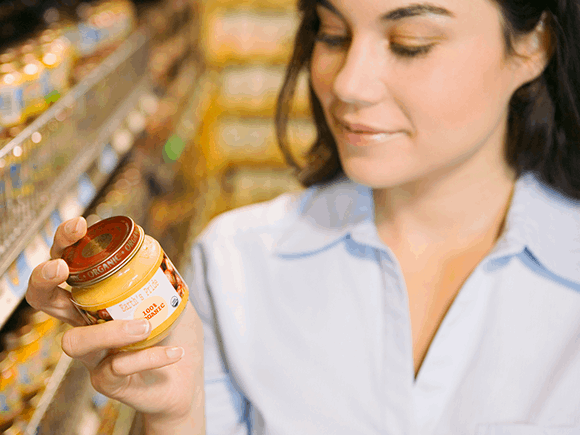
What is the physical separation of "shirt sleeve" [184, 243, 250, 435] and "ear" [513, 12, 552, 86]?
2.62 ft

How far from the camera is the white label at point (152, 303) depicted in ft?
2.47

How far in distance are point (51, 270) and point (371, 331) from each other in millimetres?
686

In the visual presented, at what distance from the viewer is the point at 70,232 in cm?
78

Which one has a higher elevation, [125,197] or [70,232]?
[70,232]

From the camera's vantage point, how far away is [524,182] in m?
1.29

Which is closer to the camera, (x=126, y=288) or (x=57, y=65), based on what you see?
(x=126, y=288)

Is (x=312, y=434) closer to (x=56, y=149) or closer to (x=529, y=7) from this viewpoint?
(x=56, y=149)

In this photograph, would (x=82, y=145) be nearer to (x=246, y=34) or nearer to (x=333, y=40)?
(x=333, y=40)

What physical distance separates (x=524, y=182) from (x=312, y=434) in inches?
29.4

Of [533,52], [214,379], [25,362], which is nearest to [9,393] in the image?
[25,362]

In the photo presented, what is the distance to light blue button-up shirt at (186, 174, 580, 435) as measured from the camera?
1.10 m

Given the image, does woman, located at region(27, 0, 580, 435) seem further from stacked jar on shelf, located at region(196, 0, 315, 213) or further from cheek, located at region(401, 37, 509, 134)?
stacked jar on shelf, located at region(196, 0, 315, 213)

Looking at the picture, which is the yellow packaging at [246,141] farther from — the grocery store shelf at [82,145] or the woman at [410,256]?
the woman at [410,256]

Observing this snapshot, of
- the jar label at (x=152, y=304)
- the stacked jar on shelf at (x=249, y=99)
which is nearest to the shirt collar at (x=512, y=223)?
the jar label at (x=152, y=304)
